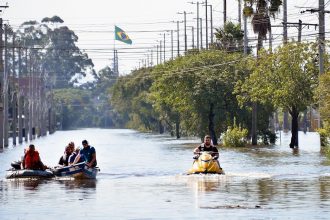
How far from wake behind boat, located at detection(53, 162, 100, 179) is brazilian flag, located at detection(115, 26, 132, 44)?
4979 inches

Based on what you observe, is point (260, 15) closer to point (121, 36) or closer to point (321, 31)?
point (321, 31)

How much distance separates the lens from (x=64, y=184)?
42.5m

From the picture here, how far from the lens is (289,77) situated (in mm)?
74500

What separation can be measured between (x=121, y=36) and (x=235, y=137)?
90066 millimetres

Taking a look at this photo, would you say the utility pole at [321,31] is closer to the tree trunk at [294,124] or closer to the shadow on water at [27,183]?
the tree trunk at [294,124]

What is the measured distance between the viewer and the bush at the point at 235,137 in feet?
278

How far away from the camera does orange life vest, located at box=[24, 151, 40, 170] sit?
46.1m

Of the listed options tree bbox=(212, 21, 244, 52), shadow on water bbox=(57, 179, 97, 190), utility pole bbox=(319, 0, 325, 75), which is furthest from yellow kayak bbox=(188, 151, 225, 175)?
tree bbox=(212, 21, 244, 52)

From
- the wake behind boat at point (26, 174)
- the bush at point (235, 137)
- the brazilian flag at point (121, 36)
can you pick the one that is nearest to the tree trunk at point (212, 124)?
the bush at point (235, 137)

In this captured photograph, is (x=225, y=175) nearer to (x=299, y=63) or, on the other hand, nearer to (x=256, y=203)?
(x=256, y=203)

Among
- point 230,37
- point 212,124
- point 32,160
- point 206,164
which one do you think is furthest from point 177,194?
point 230,37

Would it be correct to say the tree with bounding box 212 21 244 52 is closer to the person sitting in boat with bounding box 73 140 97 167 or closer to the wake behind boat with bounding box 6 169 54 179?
the person sitting in boat with bounding box 73 140 97 167

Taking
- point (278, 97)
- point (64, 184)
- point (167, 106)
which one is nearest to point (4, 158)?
point (278, 97)

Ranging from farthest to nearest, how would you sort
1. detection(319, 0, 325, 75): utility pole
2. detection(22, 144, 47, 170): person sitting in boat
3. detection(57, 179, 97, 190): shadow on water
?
detection(319, 0, 325, 75): utility pole, detection(22, 144, 47, 170): person sitting in boat, detection(57, 179, 97, 190): shadow on water
